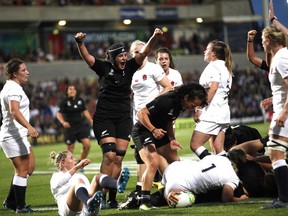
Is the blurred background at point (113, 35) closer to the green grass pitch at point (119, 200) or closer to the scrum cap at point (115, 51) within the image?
the green grass pitch at point (119, 200)

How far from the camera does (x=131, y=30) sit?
50.5 m

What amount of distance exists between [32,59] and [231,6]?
1469 cm

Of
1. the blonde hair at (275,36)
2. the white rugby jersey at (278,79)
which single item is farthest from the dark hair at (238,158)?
the blonde hair at (275,36)

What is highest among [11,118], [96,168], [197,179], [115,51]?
[115,51]

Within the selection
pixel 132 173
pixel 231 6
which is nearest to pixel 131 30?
pixel 231 6

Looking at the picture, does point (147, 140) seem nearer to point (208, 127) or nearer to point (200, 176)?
point (200, 176)

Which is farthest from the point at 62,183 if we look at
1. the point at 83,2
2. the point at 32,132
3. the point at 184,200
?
the point at 83,2

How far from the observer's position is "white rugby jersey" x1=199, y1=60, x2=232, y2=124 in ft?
39.1

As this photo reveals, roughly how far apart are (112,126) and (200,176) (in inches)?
58.4

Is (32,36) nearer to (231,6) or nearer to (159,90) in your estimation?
(231,6)

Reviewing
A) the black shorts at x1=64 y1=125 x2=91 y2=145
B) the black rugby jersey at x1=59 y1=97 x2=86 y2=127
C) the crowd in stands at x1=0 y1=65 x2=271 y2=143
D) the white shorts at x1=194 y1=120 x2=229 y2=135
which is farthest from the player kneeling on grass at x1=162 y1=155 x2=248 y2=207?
the crowd in stands at x1=0 y1=65 x2=271 y2=143

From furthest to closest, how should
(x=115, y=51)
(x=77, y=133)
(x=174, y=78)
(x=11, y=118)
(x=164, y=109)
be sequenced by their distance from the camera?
(x=77, y=133), (x=174, y=78), (x=11, y=118), (x=115, y=51), (x=164, y=109)

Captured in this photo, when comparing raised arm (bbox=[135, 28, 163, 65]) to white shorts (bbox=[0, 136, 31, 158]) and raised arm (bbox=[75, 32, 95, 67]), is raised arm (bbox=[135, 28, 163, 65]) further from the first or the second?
Answer: white shorts (bbox=[0, 136, 31, 158])

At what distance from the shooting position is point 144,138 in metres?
10.4
